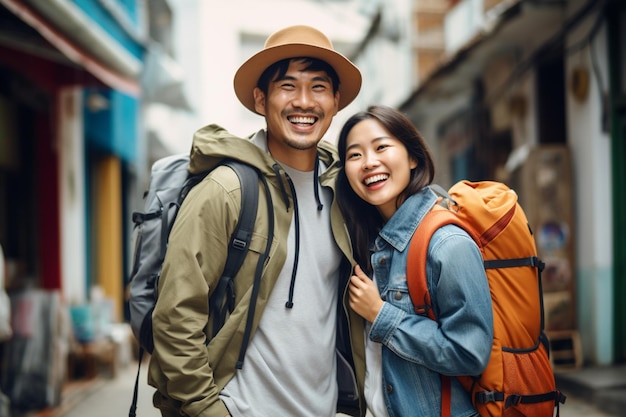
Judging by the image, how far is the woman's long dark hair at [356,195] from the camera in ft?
8.69

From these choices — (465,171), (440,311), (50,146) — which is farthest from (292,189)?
(465,171)

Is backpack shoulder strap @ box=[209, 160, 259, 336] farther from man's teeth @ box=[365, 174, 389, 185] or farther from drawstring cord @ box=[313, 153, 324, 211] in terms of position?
man's teeth @ box=[365, 174, 389, 185]

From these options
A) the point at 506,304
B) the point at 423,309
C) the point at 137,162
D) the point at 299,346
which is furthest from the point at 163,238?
the point at 137,162

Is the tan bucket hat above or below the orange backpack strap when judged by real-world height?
above

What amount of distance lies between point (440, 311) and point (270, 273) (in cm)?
62

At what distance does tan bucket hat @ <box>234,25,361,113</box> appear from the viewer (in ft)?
8.84

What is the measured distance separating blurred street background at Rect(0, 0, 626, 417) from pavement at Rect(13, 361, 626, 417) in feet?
0.08

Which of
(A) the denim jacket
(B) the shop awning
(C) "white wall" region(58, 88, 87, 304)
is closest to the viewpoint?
(A) the denim jacket

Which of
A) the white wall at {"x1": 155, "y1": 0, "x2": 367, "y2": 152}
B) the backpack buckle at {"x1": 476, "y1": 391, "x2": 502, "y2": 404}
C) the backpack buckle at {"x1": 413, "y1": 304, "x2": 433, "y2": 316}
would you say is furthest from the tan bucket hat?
the white wall at {"x1": 155, "y1": 0, "x2": 367, "y2": 152}

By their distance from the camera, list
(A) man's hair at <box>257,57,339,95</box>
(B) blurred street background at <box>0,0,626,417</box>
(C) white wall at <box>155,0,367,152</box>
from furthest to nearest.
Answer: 1. (C) white wall at <box>155,0,367,152</box>
2. (B) blurred street background at <box>0,0,626,417</box>
3. (A) man's hair at <box>257,57,339,95</box>

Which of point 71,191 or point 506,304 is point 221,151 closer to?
point 506,304

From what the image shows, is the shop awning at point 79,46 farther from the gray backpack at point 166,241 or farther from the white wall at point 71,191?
the gray backpack at point 166,241

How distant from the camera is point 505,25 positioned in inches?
303

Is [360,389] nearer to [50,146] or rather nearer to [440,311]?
[440,311]
